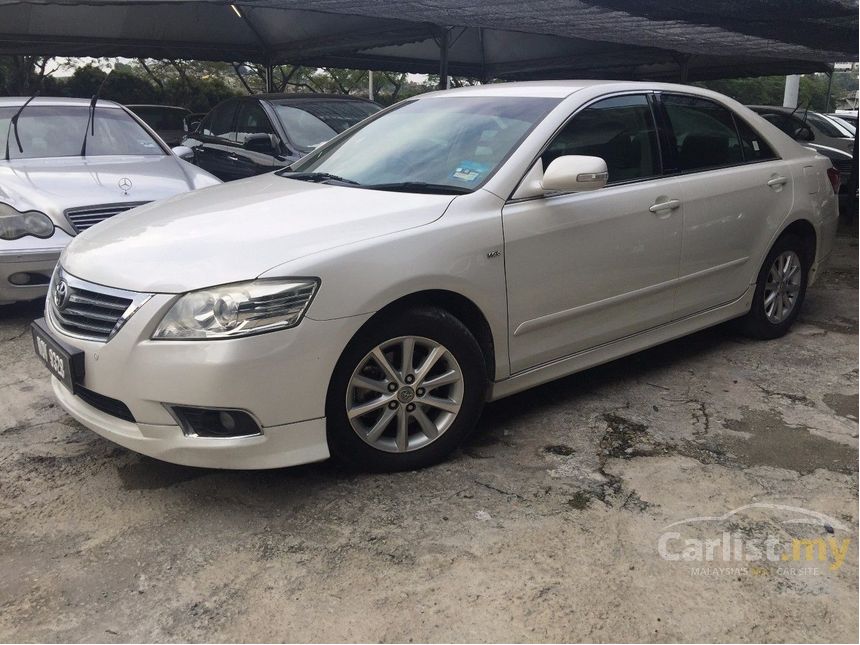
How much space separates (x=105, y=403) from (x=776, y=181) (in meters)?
3.64

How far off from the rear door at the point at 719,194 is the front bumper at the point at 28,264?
3463 millimetres

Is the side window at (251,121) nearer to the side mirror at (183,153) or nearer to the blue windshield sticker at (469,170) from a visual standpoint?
the side mirror at (183,153)

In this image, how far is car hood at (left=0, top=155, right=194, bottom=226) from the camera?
15.7ft

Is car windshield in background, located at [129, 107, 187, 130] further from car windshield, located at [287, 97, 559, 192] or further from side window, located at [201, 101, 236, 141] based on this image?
car windshield, located at [287, 97, 559, 192]

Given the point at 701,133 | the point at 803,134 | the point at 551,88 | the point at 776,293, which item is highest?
the point at 551,88

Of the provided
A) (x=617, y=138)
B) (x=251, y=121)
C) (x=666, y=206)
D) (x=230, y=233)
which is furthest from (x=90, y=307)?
(x=251, y=121)

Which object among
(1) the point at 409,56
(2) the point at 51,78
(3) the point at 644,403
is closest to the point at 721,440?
(3) the point at 644,403

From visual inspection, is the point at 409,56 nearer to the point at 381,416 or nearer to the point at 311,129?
the point at 311,129

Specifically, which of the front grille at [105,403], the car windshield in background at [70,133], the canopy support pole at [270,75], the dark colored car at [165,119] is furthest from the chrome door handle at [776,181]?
the dark colored car at [165,119]

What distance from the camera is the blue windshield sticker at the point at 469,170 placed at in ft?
10.7

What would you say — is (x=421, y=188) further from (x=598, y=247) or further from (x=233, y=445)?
(x=233, y=445)

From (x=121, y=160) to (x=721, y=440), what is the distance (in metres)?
4.55

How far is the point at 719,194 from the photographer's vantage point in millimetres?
4027

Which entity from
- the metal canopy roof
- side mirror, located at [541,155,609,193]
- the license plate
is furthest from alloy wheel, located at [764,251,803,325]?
the license plate
